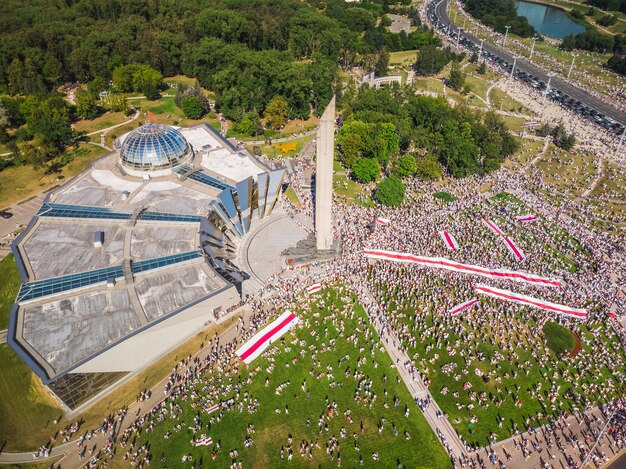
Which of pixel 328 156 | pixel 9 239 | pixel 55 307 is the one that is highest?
pixel 328 156

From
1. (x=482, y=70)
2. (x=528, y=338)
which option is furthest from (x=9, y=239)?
(x=482, y=70)

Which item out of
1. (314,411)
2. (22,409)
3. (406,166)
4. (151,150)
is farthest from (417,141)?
(22,409)

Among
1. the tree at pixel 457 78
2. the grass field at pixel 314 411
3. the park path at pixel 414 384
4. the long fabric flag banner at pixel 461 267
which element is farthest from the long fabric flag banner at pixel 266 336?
the tree at pixel 457 78

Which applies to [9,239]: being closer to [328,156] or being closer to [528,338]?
[328,156]

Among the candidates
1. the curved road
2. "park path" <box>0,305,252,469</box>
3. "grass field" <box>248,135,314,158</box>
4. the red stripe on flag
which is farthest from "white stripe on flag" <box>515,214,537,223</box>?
the curved road

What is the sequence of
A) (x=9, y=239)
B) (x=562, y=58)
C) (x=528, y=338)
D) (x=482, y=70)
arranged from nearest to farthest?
(x=528, y=338) → (x=9, y=239) → (x=482, y=70) → (x=562, y=58)

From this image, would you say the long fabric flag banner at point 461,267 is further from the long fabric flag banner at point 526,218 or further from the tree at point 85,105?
the tree at point 85,105
